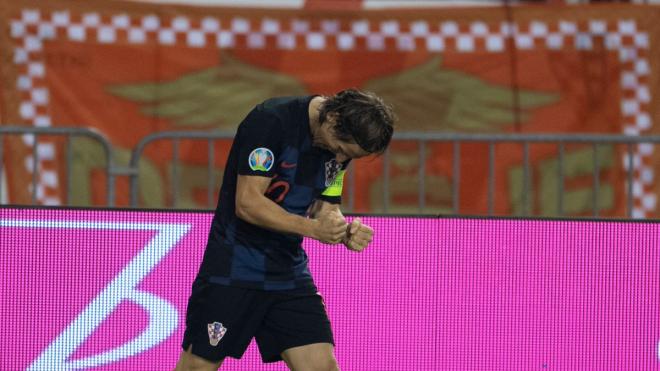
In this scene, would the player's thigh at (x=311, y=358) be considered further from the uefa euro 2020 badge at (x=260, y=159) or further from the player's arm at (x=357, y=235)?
the uefa euro 2020 badge at (x=260, y=159)

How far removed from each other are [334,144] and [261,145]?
29 cm

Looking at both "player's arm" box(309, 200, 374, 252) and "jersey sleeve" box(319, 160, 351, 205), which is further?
"jersey sleeve" box(319, 160, 351, 205)

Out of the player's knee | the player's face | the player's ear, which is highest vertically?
the player's ear

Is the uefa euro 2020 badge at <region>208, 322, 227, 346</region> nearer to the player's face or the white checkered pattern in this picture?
the player's face

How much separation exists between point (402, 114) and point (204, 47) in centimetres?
165

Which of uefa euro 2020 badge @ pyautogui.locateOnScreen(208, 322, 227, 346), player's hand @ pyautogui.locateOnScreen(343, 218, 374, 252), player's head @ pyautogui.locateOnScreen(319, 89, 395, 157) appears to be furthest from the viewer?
uefa euro 2020 badge @ pyautogui.locateOnScreen(208, 322, 227, 346)

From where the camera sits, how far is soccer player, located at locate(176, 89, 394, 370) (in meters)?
4.81

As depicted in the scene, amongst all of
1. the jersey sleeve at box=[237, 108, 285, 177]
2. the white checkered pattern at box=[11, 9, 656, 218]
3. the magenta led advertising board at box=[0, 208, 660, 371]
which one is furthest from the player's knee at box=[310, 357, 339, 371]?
the white checkered pattern at box=[11, 9, 656, 218]

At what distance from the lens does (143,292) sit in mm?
6766

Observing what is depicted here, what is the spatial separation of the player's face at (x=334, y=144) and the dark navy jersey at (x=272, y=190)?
0.07 meters

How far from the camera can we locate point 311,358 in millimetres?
5117

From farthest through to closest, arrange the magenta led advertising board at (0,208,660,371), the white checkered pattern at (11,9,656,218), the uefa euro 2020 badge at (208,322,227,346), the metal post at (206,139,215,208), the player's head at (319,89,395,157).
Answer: the white checkered pattern at (11,9,656,218) → the metal post at (206,139,215,208) → the magenta led advertising board at (0,208,660,371) → the uefa euro 2020 badge at (208,322,227,346) → the player's head at (319,89,395,157)

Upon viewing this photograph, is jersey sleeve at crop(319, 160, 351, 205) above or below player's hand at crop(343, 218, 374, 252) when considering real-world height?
above

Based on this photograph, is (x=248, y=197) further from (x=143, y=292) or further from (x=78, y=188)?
(x=78, y=188)
